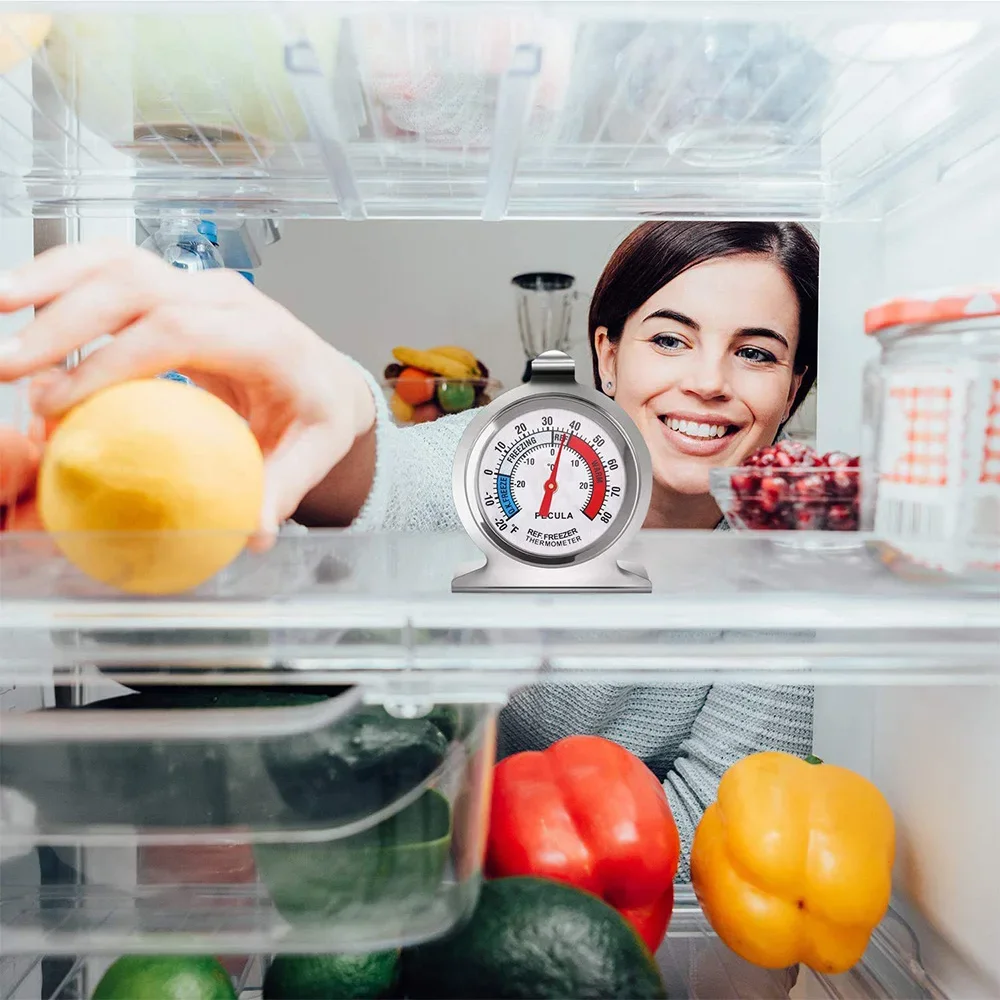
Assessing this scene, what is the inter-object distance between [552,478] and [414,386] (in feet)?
→ 2.06

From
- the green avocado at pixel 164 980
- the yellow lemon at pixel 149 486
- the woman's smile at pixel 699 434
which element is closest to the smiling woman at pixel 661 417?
the woman's smile at pixel 699 434

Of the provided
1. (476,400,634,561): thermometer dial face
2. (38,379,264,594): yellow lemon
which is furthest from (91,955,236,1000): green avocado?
(476,400,634,561): thermometer dial face

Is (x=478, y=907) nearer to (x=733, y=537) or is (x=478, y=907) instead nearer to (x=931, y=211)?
(x=733, y=537)

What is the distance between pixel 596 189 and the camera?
81 centimetres

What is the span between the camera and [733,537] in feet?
2.41

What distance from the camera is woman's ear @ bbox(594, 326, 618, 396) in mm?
1276

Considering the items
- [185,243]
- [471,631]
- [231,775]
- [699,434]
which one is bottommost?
[231,775]

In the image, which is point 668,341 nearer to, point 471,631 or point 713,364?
point 713,364

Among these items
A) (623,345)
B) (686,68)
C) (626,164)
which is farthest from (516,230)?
(686,68)

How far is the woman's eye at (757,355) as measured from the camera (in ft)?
3.98

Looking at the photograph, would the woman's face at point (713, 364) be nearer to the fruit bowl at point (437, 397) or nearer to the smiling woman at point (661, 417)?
the smiling woman at point (661, 417)

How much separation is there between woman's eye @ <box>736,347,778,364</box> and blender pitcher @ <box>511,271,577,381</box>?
243 millimetres

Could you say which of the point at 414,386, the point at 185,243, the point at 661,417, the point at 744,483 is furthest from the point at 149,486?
the point at 661,417

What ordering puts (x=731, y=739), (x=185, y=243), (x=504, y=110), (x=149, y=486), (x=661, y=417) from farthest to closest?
1. (x=661, y=417)
2. (x=731, y=739)
3. (x=185, y=243)
4. (x=504, y=110)
5. (x=149, y=486)
